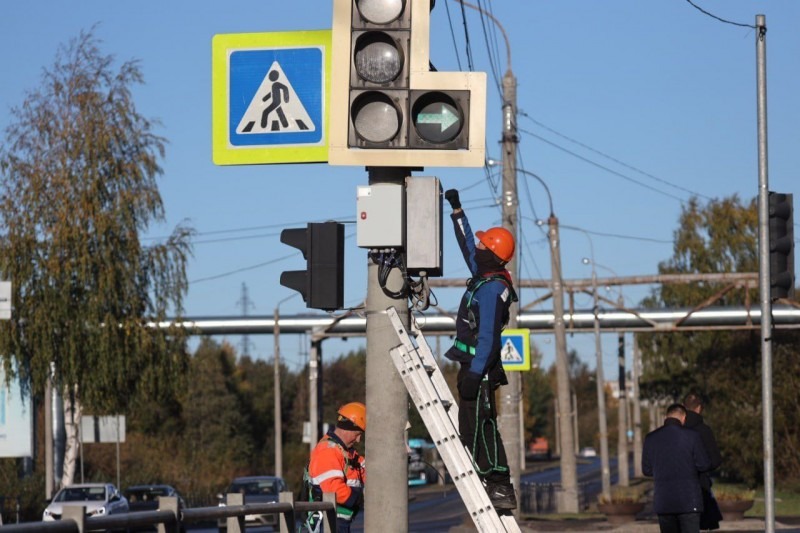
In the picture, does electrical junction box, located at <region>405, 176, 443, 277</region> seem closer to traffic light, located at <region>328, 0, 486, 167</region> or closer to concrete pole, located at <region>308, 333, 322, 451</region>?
traffic light, located at <region>328, 0, 486, 167</region>

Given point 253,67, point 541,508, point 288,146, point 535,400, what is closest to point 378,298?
point 288,146

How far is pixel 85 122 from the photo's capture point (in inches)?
1609

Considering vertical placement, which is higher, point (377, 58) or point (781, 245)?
point (377, 58)

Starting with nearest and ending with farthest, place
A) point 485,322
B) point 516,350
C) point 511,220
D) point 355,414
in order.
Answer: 1. point 485,322
2. point 355,414
3. point 516,350
4. point 511,220

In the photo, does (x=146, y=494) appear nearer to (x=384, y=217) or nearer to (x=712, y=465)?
(x=712, y=465)

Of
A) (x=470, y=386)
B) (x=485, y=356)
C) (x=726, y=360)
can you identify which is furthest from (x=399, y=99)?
(x=726, y=360)

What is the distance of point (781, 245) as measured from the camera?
15.2 meters

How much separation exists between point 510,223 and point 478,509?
820 inches

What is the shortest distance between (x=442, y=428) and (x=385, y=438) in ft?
1.94

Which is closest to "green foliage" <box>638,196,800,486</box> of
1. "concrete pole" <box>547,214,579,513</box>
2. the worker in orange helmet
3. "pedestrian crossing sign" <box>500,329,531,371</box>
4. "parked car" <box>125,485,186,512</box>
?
"concrete pole" <box>547,214,579,513</box>

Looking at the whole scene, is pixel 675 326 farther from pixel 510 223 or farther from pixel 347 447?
pixel 347 447

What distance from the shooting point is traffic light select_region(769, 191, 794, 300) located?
1514cm

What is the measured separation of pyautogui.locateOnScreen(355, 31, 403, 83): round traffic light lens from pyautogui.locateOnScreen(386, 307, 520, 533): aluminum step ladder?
4.68 ft

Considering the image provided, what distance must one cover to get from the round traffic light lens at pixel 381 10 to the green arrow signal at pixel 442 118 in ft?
2.04
